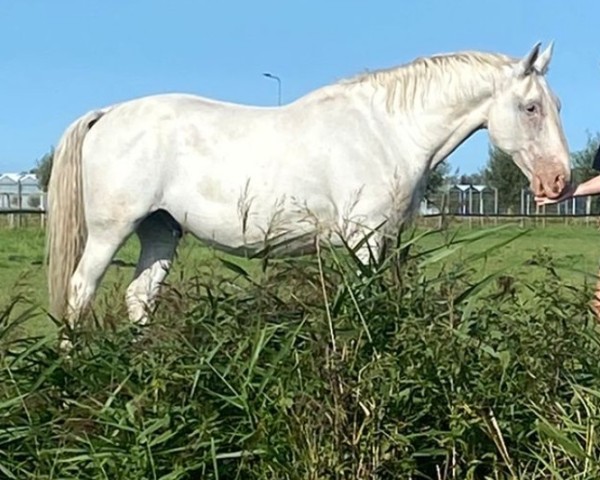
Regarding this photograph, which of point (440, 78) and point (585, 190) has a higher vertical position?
point (440, 78)

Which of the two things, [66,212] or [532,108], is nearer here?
[532,108]

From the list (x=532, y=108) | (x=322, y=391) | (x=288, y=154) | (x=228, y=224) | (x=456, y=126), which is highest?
(x=532, y=108)

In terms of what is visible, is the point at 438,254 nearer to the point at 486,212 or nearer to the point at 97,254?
the point at 97,254

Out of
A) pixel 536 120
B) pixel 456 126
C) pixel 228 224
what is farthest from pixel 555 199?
pixel 228 224

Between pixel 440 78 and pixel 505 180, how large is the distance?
50.3 metres

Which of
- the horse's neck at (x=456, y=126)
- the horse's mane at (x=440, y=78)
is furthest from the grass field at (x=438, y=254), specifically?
the horse's mane at (x=440, y=78)

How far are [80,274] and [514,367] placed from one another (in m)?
3.82

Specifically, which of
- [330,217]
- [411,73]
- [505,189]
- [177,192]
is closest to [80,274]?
[177,192]

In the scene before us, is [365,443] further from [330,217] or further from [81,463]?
[330,217]

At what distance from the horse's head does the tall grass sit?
2816 millimetres

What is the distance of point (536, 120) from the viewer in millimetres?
6773

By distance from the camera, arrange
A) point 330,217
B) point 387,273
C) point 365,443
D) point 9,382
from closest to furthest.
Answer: point 365,443
point 9,382
point 387,273
point 330,217

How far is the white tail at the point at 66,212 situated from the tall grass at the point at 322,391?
10.0 ft

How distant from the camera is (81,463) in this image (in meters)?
3.46
